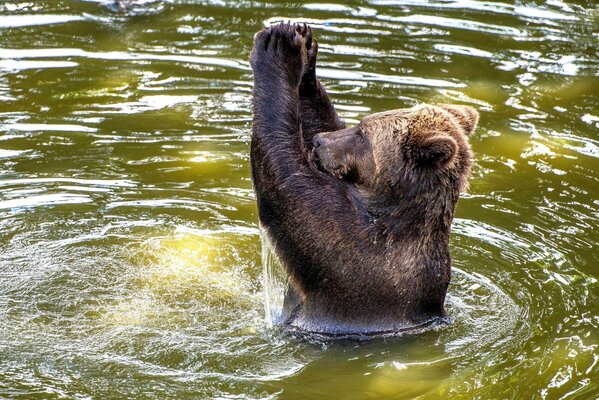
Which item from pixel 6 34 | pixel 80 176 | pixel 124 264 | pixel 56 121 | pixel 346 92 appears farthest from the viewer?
pixel 6 34

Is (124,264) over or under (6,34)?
under

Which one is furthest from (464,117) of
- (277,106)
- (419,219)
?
(277,106)

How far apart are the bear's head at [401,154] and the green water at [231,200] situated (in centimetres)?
124

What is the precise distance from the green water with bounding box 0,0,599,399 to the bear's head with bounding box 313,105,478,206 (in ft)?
4.06

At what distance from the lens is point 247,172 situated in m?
11.5

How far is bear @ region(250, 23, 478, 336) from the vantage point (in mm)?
8219

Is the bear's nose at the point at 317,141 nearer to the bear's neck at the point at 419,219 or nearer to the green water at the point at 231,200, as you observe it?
the bear's neck at the point at 419,219

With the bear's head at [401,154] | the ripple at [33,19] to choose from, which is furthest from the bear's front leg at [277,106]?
the ripple at [33,19]

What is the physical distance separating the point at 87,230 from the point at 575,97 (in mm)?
6799

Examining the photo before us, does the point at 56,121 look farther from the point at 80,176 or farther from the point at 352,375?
the point at 352,375

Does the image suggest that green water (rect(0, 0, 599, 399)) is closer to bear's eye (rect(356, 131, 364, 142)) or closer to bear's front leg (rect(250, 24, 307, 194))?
bear's front leg (rect(250, 24, 307, 194))

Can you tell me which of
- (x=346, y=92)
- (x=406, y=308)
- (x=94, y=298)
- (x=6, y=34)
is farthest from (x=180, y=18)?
(x=406, y=308)

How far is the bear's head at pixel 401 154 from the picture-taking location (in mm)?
8078

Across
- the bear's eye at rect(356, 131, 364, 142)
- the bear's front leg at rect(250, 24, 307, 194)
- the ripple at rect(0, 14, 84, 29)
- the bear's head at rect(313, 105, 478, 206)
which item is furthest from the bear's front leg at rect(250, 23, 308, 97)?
the ripple at rect(0, 14, 84, 29)
